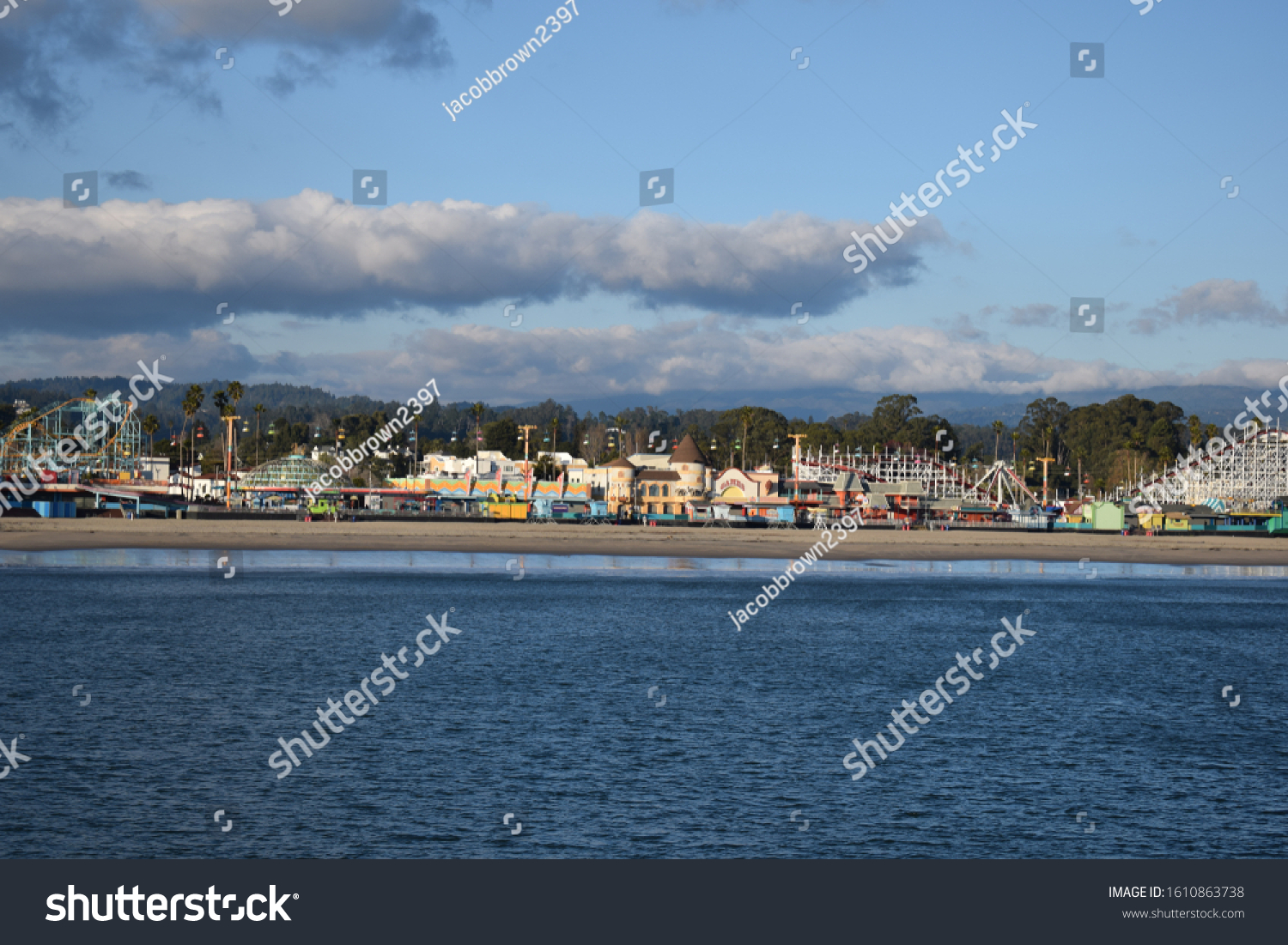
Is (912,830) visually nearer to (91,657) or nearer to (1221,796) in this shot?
(1221,796)

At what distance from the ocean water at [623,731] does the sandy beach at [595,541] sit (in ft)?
111

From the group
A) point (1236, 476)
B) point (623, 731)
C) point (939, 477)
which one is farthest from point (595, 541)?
point (1236, 476)

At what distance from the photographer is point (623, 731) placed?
2395 cm

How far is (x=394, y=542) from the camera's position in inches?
3442

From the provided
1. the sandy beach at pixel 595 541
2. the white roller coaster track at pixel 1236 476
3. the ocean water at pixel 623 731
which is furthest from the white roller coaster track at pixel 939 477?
the ocean water at pixel 623 731

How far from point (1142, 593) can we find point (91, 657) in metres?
53.6

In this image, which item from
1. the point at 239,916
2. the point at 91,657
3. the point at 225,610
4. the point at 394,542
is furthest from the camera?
the point at 394,542

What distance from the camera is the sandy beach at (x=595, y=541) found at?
8350 cm

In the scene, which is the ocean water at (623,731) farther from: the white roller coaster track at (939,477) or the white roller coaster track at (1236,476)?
the white roller coaster track at (1236,476)

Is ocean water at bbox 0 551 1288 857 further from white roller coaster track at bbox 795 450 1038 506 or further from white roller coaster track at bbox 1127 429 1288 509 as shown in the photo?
white roller coaster track at bbox 1127 429 1288 509

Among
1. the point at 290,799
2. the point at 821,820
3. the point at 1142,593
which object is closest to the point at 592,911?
the point at 821,820

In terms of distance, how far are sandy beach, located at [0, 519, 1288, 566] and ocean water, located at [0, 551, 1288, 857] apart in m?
33.7

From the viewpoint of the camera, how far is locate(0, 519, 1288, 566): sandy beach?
8350 cm

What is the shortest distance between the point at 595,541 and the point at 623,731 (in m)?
69.6
